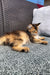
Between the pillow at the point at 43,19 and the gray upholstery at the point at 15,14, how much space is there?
138mm

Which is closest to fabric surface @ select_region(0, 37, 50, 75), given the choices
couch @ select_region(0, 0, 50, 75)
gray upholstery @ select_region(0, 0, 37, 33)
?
couch @ select_region(0, 0, 50, 75)

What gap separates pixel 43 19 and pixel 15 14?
0.45 metres

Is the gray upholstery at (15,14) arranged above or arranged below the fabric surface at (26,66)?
above

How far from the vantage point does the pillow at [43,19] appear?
1.42 m

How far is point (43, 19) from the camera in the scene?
4.93 feet

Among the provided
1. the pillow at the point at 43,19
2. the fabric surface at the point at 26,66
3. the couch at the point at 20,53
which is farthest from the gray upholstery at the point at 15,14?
the fabric surface at the point at 26,66

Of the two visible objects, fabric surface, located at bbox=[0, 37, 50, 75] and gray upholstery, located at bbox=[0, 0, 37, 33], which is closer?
fabric surface, located at bbox=[0, 37, 50, 75]

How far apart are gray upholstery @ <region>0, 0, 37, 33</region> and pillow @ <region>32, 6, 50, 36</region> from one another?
14 centimetres

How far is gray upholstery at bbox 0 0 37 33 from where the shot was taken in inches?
51.7

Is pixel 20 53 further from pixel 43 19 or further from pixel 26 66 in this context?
pixel 43 19

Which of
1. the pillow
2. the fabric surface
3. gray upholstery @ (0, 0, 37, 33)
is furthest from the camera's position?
the pillow

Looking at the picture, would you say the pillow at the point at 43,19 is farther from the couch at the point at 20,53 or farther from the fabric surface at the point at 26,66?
the fabric surface at the point at 26,66

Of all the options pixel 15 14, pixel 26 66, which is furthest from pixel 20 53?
pixel 15 14

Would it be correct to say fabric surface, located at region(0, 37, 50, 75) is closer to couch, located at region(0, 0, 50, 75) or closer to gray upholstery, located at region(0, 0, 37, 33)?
couch, located at region(0, 0, 50, 75)
